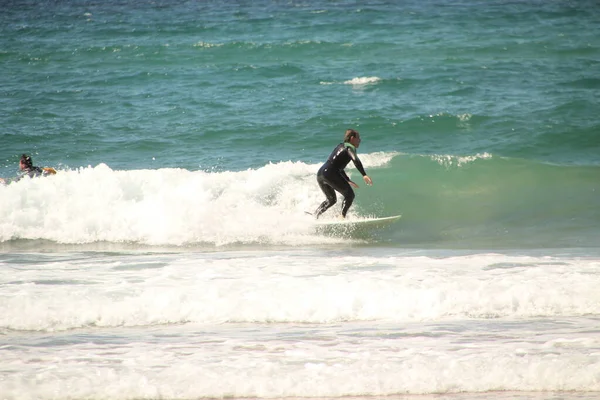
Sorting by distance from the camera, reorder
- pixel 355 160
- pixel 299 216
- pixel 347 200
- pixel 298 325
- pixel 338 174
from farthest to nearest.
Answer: pixel 299 216 → pixel 347 200 → pixel 338 174 → pixel 355 160 → pixel 298 325

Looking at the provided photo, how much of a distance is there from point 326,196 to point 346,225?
0.57m

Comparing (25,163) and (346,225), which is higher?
(25,163)

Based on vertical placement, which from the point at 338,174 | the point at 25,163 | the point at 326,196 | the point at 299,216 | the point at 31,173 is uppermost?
the point at 25,163

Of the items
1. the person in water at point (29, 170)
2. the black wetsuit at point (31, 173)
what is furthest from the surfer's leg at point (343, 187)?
the black wetsuit at point (31, 173)

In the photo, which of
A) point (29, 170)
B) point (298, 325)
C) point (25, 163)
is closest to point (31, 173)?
point (29, 170)

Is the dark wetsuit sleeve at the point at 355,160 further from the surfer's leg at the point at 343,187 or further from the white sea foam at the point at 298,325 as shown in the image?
the white sea foam at the point at 298,325

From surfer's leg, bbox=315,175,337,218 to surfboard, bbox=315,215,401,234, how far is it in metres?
0.23

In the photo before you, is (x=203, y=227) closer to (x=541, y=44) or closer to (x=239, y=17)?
(x=541, y=44)

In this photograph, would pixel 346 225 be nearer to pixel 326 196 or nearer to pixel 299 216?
pixel 326 196

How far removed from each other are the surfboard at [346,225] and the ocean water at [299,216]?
68 millimetres

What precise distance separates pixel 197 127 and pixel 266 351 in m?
12.7

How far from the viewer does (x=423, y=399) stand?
6.04 m

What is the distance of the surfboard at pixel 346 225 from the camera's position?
11.9 m

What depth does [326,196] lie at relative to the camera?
12031 millimetres
